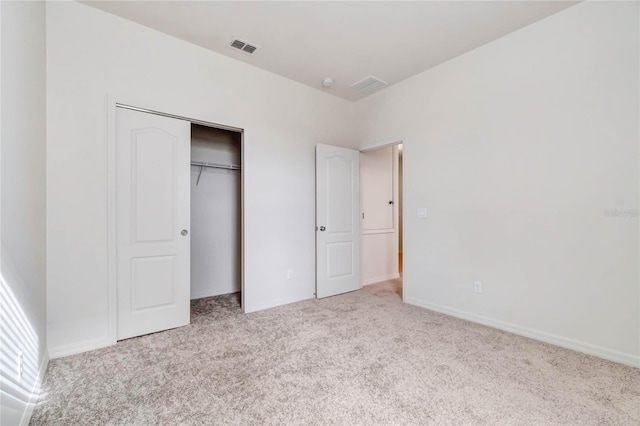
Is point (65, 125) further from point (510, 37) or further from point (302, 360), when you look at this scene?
point (510, 37)

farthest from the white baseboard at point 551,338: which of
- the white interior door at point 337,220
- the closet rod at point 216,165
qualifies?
the closet rod at point 216,165

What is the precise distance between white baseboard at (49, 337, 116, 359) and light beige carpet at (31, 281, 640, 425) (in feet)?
0.26

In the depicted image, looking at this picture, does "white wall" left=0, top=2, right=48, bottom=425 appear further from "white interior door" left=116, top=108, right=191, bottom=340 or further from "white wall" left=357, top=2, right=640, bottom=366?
"white wall" left=357, top=2, right=640, bottom=366

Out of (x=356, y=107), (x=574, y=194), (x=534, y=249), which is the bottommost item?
(x=534, y=249)

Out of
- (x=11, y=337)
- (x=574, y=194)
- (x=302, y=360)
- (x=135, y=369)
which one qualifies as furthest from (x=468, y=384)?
(x=11, y=337)

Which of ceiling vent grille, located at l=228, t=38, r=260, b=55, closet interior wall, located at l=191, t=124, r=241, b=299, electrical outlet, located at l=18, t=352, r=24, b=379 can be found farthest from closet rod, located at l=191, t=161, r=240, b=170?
electrical outlet, located at l=18, t=352, r=24, b=379

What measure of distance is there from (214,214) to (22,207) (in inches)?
92.5

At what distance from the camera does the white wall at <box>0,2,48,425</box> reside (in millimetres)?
1357

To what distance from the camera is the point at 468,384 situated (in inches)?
71.5

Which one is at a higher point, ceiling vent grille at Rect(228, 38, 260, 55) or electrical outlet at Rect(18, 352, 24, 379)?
ceiling vent grille at Rect(228, 38, 260, 55)

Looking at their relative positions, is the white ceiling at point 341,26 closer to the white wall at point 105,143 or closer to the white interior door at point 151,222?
the white wall at point 105,143

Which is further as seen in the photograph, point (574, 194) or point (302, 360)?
point (574, 194)

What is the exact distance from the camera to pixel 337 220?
391cm

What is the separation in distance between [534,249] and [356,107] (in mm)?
2970
